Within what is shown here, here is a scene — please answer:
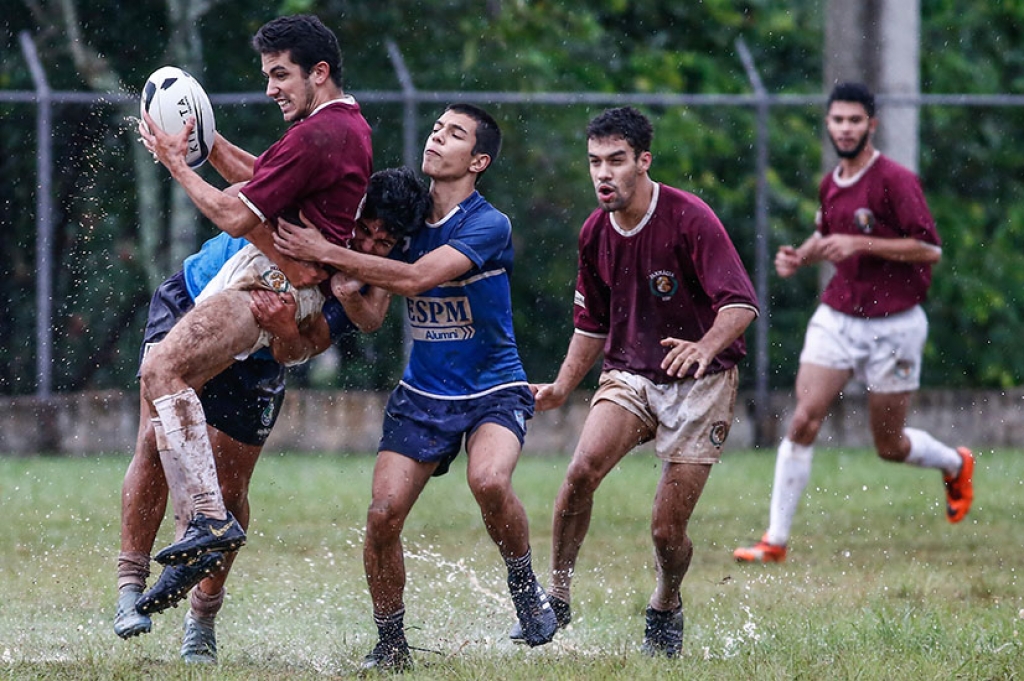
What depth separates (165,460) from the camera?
5699mm

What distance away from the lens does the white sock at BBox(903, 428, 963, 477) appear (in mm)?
9117

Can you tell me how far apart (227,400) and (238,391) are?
0.05m

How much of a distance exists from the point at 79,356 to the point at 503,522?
683cm

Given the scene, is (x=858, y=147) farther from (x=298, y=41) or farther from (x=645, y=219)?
(x=298, y=41)

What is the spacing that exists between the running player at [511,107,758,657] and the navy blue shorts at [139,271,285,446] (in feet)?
3.49

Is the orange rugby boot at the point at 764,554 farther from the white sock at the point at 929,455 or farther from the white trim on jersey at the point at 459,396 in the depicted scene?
the white trim on jersey at the point at 459,396

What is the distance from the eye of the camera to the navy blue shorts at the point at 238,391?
6.14 meters

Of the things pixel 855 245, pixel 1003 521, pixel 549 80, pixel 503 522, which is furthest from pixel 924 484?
pixel 503 522

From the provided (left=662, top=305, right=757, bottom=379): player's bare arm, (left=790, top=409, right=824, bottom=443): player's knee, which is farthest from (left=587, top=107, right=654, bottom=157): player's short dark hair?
A: (left=790, top=409, right=824, bottom=443): player's knee

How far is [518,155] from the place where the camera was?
12.7m

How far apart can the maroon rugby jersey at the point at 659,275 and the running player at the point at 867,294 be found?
2388 millimetres

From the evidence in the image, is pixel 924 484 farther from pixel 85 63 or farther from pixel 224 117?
pixel 85 63

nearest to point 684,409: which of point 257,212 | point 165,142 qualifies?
point 257,212

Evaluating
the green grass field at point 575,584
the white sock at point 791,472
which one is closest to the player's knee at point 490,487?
the green grass field at point 575,584
